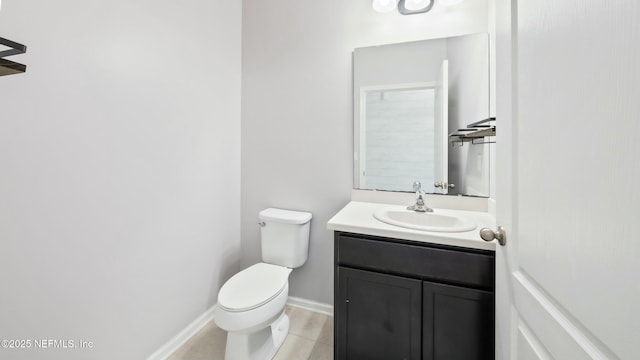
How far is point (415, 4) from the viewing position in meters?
1.61

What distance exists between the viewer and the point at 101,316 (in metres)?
1.21

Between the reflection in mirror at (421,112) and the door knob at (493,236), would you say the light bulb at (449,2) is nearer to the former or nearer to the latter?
the reflection in mirror at (421,112)

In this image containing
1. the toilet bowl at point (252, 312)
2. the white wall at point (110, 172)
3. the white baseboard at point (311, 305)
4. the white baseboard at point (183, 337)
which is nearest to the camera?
the white wall at point (110, 172)

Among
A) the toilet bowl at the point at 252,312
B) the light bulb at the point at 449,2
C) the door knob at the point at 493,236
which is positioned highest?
the light bulb at the point at 449,2

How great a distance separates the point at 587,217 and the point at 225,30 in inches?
88.2

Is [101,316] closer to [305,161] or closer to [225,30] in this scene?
[305,161]

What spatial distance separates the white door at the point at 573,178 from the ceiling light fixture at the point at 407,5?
1.00m

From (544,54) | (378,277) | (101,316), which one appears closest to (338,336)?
(378,277)

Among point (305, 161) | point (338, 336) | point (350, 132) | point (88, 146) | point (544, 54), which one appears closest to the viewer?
point (544, 54)

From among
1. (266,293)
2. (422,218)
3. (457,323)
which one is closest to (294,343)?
(266,293)

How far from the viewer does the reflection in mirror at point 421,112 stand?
1547mm

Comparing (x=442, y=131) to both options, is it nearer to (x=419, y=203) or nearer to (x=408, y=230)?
(x=419, y=203)

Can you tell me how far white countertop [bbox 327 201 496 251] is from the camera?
3.60 ft

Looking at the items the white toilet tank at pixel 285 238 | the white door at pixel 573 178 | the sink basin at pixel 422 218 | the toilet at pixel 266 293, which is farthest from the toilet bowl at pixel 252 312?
the white door at pixel 573 178
